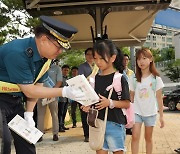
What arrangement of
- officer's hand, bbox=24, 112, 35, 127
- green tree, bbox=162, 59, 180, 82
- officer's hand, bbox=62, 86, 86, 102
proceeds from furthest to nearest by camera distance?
green tree, bbox=162, 59, 180, 82 → officer's hand, bbox=24, 112, 35, 127 → officer's hand, bbox=62, 86, 86, 102

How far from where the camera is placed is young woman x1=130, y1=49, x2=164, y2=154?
444cm

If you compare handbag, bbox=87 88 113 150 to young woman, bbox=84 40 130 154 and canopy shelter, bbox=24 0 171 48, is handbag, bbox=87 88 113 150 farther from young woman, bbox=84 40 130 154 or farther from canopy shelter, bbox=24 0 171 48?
canopy shelter, bbox=24 0 171 48

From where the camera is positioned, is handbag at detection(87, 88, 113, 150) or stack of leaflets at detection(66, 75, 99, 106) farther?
handbag at detection(87, 88, 113, 150)

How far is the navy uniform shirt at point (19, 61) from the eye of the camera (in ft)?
8.74

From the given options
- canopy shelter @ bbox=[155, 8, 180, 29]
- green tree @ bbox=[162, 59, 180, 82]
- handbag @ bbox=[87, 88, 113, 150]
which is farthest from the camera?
green tree @ bbox=[162, 59, 180, 82]

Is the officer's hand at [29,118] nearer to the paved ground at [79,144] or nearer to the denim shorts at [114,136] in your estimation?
the denim shorts at [114,136]

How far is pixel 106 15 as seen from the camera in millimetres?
6859

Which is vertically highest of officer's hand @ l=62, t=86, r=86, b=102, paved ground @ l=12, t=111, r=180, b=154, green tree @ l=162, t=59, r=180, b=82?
officer's hand @ l=62, t=86, r=86, b=102

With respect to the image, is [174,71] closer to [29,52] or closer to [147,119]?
[147,119]

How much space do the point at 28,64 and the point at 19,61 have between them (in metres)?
0.10

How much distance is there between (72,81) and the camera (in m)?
2.71

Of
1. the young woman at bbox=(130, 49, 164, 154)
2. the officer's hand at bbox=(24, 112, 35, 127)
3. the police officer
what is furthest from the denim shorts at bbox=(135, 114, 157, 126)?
the police officer

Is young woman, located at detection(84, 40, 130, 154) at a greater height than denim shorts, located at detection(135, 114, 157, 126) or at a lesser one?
greater

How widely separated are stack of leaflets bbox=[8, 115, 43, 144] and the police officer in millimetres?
61
